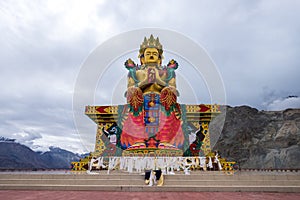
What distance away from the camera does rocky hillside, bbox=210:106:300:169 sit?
32.6m

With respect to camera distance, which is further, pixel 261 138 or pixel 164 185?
pixel 261 138

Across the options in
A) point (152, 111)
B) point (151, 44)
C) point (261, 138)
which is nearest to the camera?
point (152, 111)

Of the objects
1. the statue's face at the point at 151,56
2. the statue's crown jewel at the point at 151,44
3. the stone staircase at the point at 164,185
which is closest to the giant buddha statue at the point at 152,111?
the statue's face at the point at 151,56

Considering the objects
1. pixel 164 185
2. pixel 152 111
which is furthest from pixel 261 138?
pixel 164 185

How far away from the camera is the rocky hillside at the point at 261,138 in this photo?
32625 millimetres

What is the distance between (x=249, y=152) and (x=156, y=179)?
131 ft

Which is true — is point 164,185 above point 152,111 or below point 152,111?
below

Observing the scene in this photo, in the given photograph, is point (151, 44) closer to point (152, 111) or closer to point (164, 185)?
point (152, 111)

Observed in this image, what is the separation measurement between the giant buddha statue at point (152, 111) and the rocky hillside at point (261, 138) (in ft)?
89.8

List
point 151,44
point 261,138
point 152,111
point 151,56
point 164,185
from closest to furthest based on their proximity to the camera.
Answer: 1. point 164,185
2. point 152,111
3. point 151,56
4. point 151,44
5. point 261,138

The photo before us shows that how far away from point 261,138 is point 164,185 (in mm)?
41916

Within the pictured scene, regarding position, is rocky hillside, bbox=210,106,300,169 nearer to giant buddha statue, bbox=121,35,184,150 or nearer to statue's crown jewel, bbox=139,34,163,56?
giant buddha statue, bbox=121,35,184,150

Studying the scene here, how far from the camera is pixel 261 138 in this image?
1603 inches

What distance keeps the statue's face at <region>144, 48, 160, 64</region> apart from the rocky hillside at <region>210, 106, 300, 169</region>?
1140 inches
